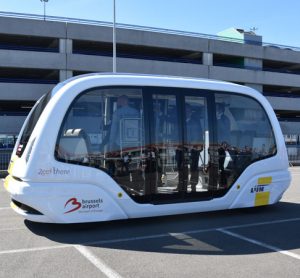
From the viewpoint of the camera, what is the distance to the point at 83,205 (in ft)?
20.6

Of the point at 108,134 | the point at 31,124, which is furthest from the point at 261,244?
the point at 31,124

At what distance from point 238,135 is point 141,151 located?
78.4 inches

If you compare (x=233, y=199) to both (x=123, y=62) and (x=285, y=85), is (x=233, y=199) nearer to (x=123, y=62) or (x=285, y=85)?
(x=123, y=62)

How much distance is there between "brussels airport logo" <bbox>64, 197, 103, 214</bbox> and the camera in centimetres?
619

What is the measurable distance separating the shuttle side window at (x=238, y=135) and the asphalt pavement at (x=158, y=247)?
0.91m

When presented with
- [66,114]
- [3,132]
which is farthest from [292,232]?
[3,132]

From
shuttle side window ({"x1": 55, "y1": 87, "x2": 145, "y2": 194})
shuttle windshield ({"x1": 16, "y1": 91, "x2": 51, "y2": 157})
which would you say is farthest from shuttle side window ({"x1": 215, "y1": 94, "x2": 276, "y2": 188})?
shuttle windshield ({"x1": 16, "y1": 91, "x2": 51, "y2": 157})

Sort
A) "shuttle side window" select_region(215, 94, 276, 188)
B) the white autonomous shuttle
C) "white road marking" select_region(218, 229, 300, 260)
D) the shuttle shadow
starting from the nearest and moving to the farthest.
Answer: "white road marking" select_region(218, 229, 300, 260) → the shuttle shadow → the white autonomous shuttle → "shuttle side window" select_region(215, 94, 276, 188)

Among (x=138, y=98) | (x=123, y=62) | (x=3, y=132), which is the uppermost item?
(x=123, y=62)

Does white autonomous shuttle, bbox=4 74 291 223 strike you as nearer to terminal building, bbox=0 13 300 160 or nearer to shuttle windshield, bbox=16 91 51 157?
shuttle windshield, bbox=16 91 51 157

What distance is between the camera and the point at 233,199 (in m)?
7.72

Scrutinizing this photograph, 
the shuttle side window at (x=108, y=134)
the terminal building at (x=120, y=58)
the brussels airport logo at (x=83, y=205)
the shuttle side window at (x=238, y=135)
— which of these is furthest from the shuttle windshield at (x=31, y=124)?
the terminal building at (x=120, y=58)

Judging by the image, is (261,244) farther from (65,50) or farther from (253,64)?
(253,64)

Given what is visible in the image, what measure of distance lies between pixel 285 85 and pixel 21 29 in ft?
98.1
